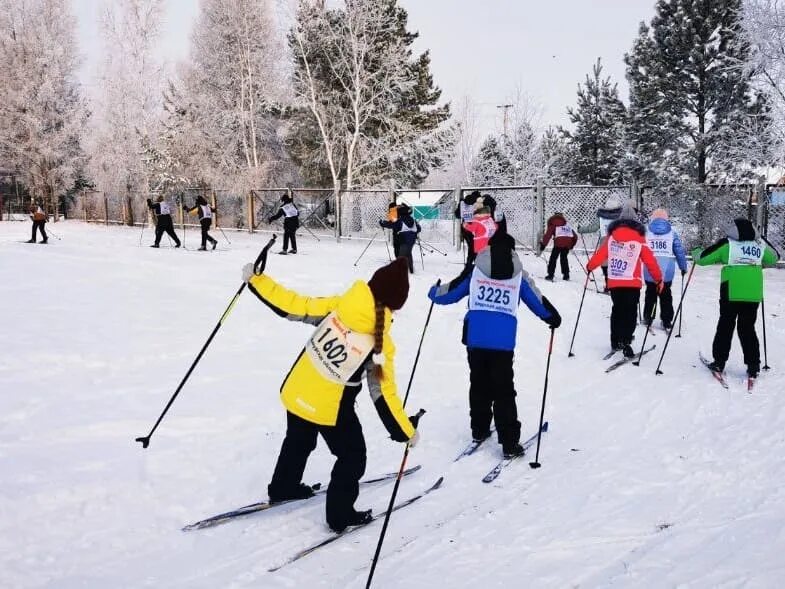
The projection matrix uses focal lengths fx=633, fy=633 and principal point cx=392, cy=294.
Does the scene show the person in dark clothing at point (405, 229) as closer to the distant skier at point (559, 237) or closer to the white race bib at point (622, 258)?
the distant skier at point (559, 237)

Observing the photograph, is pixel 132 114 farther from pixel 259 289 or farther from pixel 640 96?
pixel 259 289

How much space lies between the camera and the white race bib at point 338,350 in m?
3.48

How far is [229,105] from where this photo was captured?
1070 inches

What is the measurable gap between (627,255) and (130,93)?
2763 cm

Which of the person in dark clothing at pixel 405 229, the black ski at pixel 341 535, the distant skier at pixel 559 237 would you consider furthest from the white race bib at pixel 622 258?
the person in dark clothing at pixel 405 229

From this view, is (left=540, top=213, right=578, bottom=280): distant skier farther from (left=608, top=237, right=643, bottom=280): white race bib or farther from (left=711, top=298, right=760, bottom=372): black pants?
(left=711, top=298, right=760, bottom=372): black pants

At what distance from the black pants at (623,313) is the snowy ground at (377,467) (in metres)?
0.44

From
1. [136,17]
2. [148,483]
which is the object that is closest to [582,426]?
[148,483]

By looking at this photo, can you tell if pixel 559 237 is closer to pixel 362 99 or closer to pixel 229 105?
pixel 362 99

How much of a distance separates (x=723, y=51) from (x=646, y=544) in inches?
643

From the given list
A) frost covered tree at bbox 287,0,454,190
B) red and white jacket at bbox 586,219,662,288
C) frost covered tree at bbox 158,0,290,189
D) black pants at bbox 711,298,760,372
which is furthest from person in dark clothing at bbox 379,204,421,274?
frost covered tree at bbox 158,0,290,189

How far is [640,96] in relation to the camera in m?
17.5

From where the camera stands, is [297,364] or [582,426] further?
[582,426]

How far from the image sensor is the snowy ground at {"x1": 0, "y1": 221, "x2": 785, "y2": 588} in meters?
3.34
